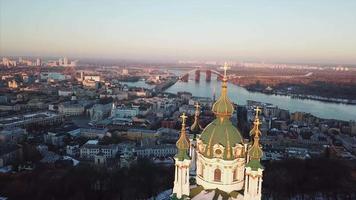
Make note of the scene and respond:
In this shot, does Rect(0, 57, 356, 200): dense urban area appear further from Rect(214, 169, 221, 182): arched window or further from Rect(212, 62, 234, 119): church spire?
Rect(214, 169, 221, 182): arched window

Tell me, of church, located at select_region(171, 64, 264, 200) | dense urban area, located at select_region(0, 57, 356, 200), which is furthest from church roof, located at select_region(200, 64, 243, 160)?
dense urban area, located at select_region(0, 57, 356, 200)

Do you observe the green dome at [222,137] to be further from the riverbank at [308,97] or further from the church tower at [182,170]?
the riverbank at [308,97]

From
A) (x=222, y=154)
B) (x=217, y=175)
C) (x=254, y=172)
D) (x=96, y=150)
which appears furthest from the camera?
(x=96, y=150)

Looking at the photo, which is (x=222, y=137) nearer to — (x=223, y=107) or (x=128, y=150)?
(x=223, y=107)

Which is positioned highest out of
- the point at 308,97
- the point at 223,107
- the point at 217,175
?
the point at 223,107

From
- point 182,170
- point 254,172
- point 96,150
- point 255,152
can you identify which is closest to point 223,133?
point 255,152

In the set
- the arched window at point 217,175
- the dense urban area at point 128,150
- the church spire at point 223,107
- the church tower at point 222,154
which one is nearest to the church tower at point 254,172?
the church tower at point 222,154

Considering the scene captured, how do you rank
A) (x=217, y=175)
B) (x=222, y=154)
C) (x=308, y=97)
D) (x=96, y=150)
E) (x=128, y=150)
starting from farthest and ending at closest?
(x=308, y=97)
(x=128, y=150)
(x=96, y=150)
(x=217, y=175)
(x=222, y=154)

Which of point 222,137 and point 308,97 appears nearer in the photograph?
point 222,137
